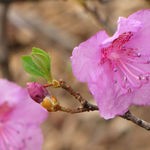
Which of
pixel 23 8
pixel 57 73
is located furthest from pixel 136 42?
pixel 23 8

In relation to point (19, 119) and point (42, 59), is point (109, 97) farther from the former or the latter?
point (19, 119)

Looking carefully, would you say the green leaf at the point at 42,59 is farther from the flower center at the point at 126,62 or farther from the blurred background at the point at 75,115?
the blurred background at the point at 75,115

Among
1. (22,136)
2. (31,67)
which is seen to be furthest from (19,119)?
(31,67)

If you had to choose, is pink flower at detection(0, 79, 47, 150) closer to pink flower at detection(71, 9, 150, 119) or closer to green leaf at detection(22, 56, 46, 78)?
green leaf at detection(22, 56, 46, 78)

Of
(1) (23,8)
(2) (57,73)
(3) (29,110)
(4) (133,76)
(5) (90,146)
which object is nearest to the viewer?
(4) (133,76)

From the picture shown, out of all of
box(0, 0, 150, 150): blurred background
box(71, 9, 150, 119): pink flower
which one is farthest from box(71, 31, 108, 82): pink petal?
box(0, 0, 150, 150): blurred background

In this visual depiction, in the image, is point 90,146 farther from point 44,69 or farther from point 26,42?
point 44,69
